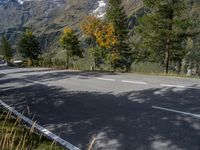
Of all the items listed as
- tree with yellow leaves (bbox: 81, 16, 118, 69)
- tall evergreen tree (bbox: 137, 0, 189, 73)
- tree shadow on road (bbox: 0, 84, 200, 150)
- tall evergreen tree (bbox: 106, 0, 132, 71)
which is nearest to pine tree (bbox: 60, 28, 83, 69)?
tall evergreen tree (bbox: 106, 0, 132, 71)

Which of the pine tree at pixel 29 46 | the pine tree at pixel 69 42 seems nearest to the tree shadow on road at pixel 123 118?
the pine tree at pixel 69 42

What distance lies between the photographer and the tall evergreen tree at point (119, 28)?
4128 cm

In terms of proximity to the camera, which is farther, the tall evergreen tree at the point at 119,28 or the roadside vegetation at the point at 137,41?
the tall evergreen tree at the point at 119,28

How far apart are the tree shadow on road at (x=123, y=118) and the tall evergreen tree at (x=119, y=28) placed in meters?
29.5

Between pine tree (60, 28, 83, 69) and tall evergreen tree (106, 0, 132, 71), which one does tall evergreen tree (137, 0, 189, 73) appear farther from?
pine tree (60, 28, 83, 69)

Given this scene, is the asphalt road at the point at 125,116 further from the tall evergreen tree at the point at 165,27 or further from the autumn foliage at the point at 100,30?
the autumn foliage at the point at 100,30

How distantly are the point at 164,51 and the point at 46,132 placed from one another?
78.3 feet

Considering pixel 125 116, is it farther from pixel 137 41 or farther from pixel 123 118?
pixel 137 41

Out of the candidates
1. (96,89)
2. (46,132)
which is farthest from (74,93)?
(46,132)

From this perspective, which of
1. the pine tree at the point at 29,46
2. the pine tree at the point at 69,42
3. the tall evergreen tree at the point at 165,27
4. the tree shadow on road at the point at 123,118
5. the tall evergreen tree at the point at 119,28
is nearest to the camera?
the tree shadow on road at the point at 123,118

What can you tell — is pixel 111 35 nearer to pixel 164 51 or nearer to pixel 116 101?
pixel 164 51

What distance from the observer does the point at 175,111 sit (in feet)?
26.4

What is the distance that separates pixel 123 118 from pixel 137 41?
3080cm

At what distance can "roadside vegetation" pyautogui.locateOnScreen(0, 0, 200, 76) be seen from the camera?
26.6m
